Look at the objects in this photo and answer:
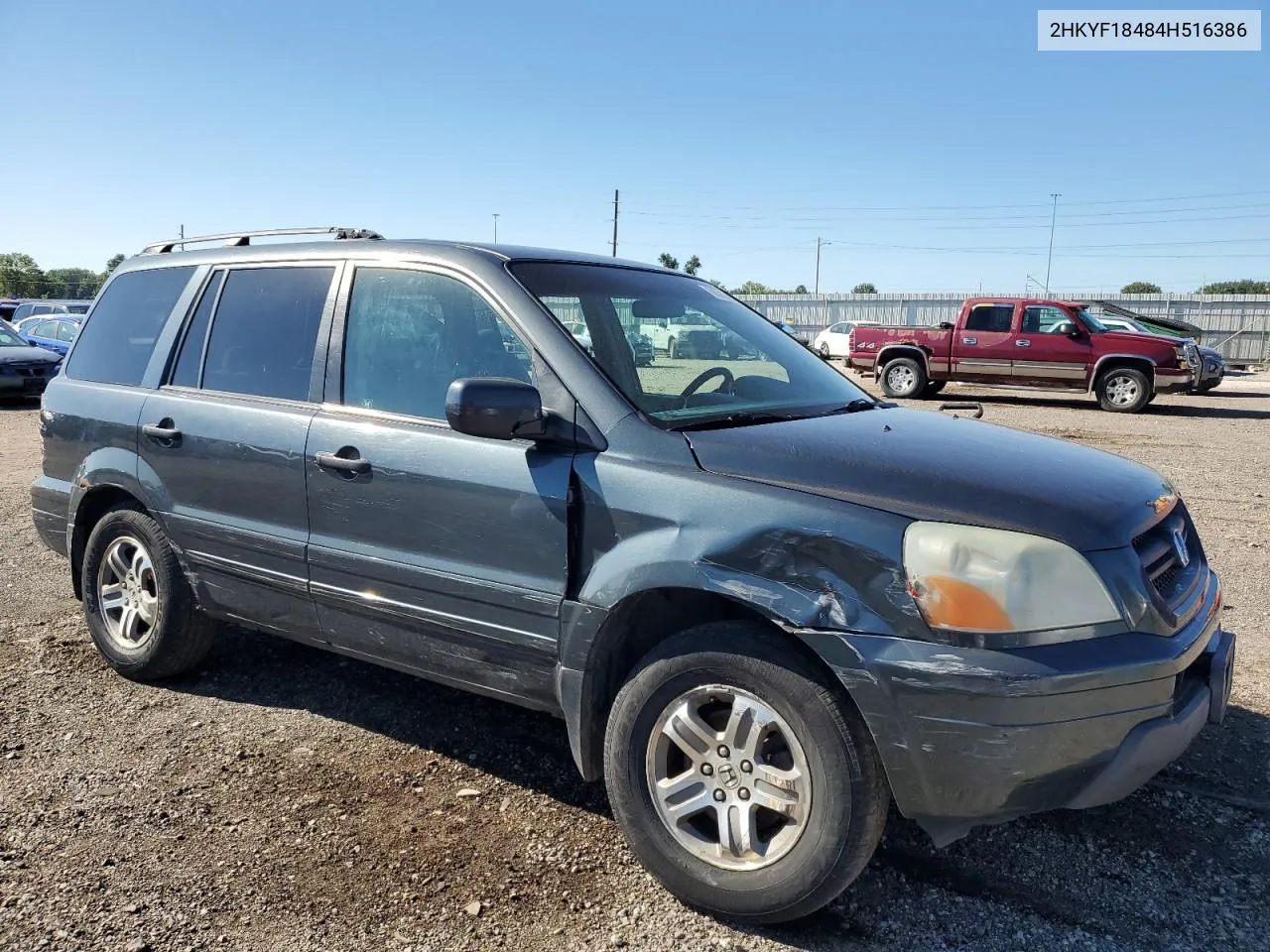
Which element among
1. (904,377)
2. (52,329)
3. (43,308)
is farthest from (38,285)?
(904,377)

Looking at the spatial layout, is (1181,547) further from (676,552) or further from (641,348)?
(641,348)

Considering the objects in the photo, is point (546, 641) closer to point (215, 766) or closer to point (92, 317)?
point (215, 766)

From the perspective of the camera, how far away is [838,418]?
330 centimetres

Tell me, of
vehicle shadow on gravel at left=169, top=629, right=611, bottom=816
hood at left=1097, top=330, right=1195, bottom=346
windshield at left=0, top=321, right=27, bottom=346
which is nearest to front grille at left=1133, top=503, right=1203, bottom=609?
vehicle shadow on gravel at left=169, top=629, right=611, bottom=816

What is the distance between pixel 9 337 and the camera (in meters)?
17.3

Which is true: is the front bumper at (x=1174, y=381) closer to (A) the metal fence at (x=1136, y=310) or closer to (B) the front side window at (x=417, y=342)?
(A) the metal fence at (x=1136, y=310)

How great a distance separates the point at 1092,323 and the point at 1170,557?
54.6 ft

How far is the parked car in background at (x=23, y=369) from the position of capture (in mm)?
16484

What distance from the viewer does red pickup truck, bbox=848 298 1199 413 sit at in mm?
17109

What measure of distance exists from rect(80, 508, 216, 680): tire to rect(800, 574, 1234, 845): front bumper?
291cm

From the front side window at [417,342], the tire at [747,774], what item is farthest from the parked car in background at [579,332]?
the tire at [747,774]

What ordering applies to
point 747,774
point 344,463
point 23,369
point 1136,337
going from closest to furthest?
point 747,774
point 344,463
point 23,369
point 1136,337

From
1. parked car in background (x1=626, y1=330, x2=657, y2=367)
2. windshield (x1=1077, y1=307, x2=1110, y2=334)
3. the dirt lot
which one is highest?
windshield (x1=1077, y1=307, x2=1110, y2=334)

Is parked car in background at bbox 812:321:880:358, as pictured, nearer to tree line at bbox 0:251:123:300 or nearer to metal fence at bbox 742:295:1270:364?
metal fence at bbox 742:295:1270:364
